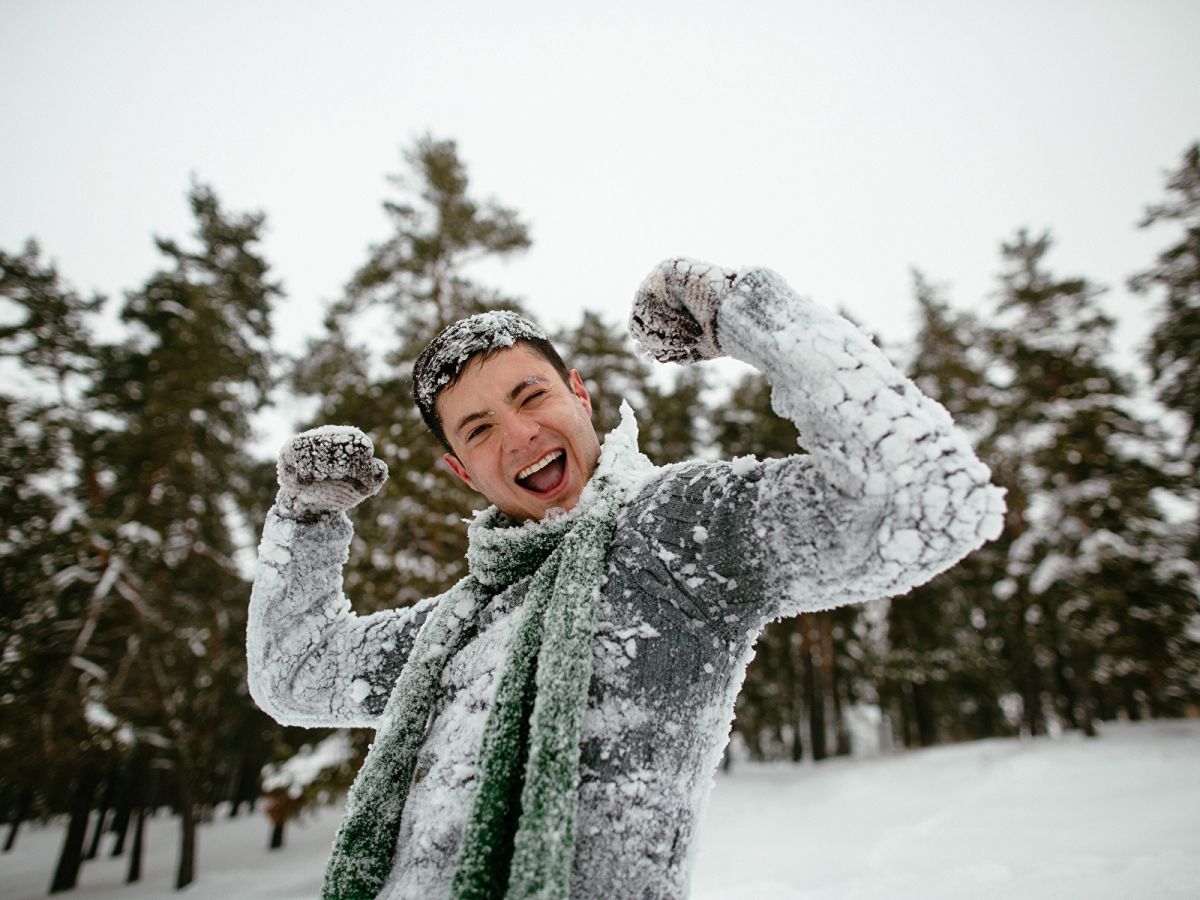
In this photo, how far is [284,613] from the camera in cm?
177

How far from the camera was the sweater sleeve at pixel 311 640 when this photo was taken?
1741 millimetres

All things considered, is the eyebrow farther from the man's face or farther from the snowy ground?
the snowy ground

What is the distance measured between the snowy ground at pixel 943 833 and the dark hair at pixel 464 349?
4.12 m

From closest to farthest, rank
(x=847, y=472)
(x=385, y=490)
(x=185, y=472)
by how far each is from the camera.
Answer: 1. (x=847, y=472)
2. (x=385, y=490)
3. (x=185, y=472)

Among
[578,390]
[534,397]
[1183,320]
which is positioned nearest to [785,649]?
[1183,320]

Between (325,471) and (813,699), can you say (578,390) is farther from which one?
(813,699)

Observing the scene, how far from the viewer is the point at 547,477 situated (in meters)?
1.64

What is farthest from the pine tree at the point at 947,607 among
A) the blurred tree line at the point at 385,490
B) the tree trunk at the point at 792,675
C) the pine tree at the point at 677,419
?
the pine tree at the point at 677,419

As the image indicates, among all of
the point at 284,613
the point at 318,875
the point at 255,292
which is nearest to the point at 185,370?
the point at 255,292

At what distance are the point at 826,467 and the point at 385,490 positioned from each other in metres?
8.72

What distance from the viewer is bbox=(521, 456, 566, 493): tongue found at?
5.36ft

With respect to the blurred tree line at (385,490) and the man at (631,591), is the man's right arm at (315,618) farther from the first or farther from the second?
the blurred tree line at (385,490)

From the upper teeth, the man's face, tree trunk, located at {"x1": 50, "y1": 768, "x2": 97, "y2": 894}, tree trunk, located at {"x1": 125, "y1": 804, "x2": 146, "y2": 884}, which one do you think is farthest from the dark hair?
tree trunk, located at {"x1": 125, "y1": 804, "x2": 146, "y2": 884}

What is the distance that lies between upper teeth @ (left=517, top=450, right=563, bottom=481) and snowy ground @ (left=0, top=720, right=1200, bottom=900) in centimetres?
401
